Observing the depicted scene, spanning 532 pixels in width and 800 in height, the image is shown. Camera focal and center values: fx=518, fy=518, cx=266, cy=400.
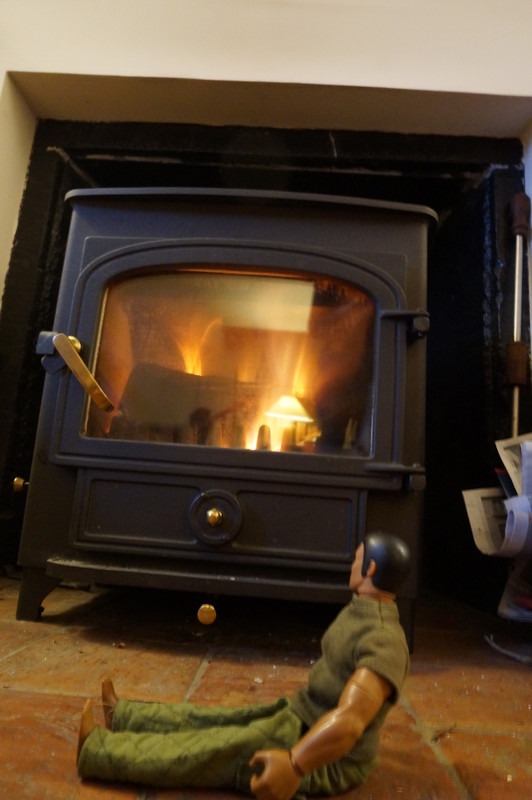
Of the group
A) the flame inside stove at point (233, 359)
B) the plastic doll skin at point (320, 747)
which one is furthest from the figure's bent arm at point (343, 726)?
the flame inside stove at point (233, 359)

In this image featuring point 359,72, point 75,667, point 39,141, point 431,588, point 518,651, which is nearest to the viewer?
point 75,667

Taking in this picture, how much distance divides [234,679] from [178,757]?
0.27 meters

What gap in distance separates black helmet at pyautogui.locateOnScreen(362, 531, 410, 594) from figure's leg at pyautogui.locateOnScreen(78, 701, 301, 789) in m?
0.19

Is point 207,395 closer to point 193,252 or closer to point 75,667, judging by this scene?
point 193,252

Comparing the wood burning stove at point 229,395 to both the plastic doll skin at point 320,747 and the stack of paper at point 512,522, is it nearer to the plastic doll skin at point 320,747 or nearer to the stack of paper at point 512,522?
the stack of paper at point 512,522

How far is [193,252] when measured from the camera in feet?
3.40


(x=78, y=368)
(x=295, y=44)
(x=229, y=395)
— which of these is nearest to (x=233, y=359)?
(x=229, y=395)

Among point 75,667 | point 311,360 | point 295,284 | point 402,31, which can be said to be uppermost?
point 402,31

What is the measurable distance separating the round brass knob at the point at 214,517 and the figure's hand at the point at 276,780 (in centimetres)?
51

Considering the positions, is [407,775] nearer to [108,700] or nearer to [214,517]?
[108,700]

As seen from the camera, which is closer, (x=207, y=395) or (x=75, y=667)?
(x=75, y=667)

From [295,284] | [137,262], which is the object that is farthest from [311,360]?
[137,262]

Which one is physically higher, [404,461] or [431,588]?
[404,461]

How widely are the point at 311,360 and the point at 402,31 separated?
2.83 ft
